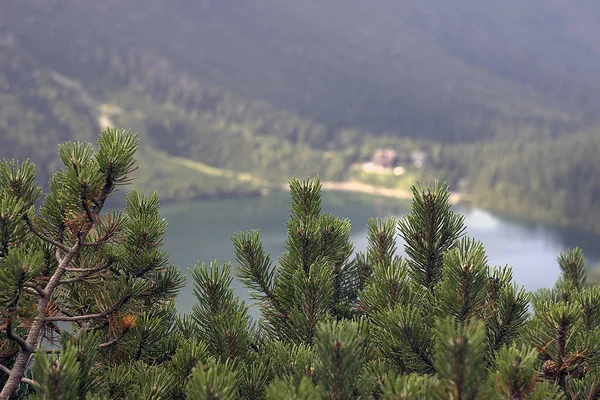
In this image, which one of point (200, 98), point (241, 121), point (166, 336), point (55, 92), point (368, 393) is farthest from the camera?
point (200, 98)

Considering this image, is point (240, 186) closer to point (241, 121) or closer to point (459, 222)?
point (241, 121)

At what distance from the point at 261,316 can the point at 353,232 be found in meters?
55.3

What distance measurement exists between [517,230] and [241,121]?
319 feet

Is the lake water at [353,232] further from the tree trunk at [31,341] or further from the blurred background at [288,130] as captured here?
the tree trunk at [31,341]

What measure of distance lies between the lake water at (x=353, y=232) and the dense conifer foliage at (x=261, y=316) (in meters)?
29.8

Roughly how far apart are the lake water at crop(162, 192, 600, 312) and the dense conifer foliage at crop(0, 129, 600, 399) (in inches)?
1172

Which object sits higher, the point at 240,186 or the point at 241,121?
the point at 241,121

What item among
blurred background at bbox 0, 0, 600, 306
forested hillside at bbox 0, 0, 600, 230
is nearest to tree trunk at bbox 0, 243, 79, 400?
blurred background at bbox 0, 0, 600, 306

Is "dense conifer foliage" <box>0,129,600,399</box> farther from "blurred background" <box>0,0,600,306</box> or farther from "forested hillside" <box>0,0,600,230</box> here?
"forested hillside" <box>0,0,600,230</box>

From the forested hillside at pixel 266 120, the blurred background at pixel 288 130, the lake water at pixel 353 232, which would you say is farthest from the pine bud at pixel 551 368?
the forested hillside at pixel 266 120

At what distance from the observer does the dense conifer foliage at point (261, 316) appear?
1856 mm

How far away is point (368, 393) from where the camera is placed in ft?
6.93

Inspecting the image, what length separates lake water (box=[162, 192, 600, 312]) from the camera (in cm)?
4759

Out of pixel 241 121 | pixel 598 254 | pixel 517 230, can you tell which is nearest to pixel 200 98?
pixel 241 121
